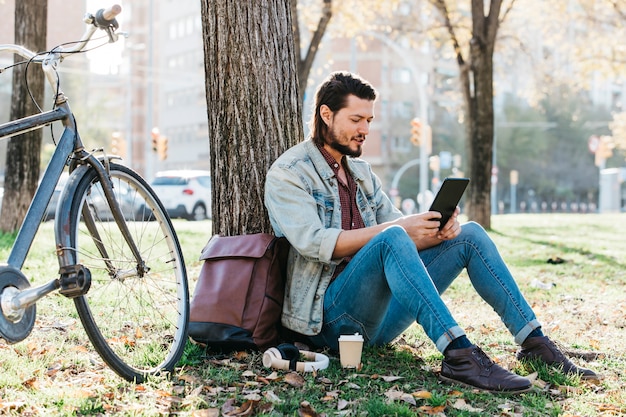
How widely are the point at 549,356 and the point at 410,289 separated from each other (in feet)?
2.67

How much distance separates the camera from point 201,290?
433 cm

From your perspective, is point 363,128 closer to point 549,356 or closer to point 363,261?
point 363,261

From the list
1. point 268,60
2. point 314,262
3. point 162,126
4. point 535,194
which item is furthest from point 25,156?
point 162,126

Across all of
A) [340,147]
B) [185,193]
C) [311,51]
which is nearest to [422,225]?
[340,147]

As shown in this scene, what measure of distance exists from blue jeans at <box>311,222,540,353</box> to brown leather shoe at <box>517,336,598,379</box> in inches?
2.2

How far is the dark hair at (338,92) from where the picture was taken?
176 inches

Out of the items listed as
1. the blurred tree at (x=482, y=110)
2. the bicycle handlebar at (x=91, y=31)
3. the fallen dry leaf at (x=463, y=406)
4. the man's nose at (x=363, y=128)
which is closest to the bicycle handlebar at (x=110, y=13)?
the bicycle handlebar at (x=91, y=31)

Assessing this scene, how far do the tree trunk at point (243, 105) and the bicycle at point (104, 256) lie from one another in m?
0.56

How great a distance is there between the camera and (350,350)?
13.7 feet

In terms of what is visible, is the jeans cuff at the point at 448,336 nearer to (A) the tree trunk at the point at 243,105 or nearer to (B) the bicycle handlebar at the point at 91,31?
(A) the tree trunk at the point at 243,105

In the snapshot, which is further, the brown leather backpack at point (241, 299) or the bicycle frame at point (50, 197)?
the brown leather backpack at point (241, 299)

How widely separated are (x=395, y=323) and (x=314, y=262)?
1.71 ft

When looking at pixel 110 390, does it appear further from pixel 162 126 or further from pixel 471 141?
pixel 162 126

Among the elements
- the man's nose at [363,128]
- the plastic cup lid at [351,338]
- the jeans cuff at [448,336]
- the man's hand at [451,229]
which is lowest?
the plastic cup lid at [351,338]
